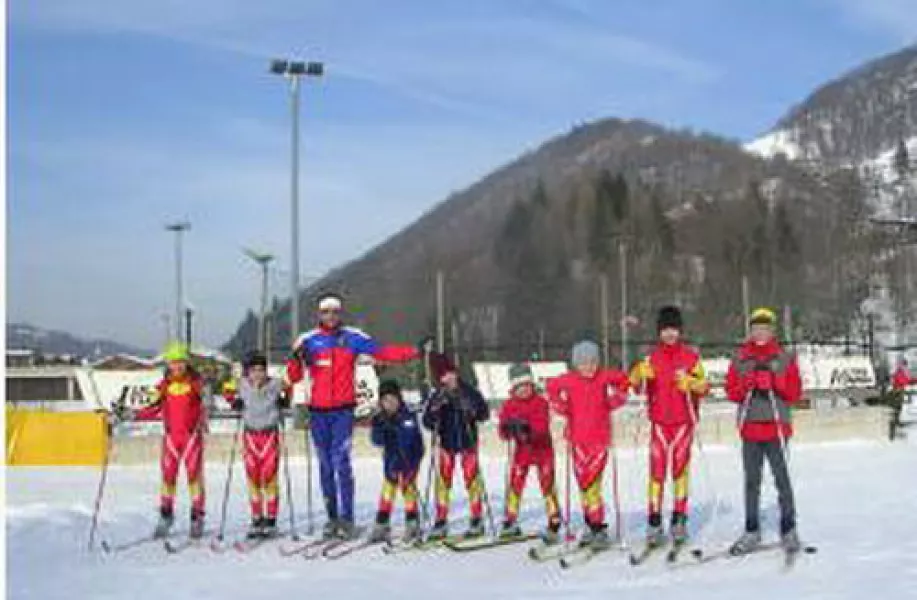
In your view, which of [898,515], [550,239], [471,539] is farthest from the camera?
[550,239]

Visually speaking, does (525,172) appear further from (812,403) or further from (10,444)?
(10,444)

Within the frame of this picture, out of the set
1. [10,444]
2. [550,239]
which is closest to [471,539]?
[10,444]

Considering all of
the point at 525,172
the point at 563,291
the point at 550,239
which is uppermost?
the point at 525,172

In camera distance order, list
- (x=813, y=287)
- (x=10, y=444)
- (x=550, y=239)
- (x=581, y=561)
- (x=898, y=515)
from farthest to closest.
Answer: (x=550, y=239) < (x=813, y=287) < (x=10, y=444) < (x=898, y=515) < (x=581, y=561)

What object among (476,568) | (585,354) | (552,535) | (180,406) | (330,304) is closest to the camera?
(476,568)

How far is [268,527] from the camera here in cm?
1055

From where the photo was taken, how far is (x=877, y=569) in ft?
27.0

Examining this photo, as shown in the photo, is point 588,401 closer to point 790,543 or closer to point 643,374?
point 643,374

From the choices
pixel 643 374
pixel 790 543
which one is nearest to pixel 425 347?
pixel 643 374

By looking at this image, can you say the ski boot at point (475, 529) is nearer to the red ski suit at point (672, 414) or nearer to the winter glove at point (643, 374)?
the red ski suit at point (672, 414)

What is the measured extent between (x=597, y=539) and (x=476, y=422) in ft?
5.43

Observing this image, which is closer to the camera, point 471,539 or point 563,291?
point 471,539

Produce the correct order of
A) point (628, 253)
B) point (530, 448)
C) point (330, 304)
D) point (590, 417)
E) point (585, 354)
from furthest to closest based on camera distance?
point (628, 253)
point (330, 304)
point (530, 448)
point (585, 354)
point (590, 417)

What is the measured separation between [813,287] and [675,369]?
58.2 m
